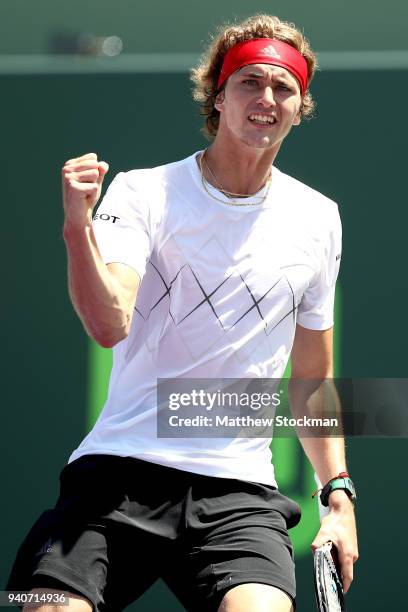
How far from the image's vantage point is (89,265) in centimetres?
253

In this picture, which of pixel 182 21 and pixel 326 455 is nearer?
pixel 326 455

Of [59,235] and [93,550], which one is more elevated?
[59,235]

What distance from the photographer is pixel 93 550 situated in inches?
109

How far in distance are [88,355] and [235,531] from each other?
209 cm

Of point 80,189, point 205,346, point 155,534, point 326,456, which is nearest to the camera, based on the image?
point 80,189

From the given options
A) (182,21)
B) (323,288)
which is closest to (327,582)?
(323,288)

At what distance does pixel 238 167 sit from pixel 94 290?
737 millimetres

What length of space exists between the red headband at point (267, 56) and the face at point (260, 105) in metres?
0.02

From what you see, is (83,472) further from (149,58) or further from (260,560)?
(149,58)

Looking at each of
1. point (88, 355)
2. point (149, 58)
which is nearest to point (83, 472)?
point (88, 355)

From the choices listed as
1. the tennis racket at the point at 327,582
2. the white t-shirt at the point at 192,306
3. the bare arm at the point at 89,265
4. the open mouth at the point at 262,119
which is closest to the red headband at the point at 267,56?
the open mouth at the point at 262,119

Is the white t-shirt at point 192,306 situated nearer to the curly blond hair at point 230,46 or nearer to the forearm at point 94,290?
the forearm at point 94,290

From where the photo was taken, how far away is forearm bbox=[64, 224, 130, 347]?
2.51m

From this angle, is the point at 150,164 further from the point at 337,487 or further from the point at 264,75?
the point at 337,487
